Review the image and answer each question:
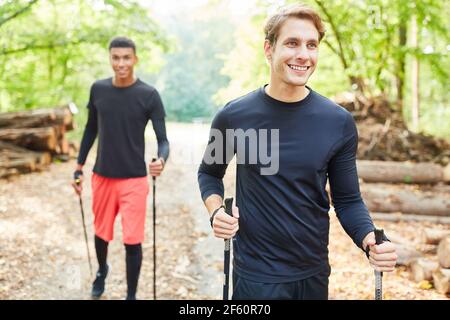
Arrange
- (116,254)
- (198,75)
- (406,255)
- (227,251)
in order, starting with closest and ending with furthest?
(227,251)
(406,255)
(116,254)
(198,75)

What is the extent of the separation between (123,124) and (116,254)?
2485mm

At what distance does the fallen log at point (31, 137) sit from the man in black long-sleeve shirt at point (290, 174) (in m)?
9.21

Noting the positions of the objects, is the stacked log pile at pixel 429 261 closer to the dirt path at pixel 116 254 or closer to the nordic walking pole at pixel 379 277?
the dirt path at pixel 116 254

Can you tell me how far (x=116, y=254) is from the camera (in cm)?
614

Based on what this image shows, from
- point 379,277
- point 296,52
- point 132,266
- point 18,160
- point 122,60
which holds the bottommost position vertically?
point 132,266

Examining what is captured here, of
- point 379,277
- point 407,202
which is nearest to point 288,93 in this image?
point 379,277

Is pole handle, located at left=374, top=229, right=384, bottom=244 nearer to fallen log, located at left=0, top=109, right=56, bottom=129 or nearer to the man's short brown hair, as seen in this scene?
the man's short brown hair

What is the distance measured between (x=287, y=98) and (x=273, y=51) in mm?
274

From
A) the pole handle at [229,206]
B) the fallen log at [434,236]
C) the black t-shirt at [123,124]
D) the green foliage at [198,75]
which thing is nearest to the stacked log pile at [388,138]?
the fallen log at [434,236]

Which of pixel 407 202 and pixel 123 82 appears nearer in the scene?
pixel 123 82

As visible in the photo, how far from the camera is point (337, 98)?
1149 cm

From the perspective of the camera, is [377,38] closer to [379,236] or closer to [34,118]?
[34,118]

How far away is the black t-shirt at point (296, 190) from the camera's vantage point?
88.4 inches

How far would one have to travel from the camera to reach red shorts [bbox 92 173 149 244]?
435 cm
